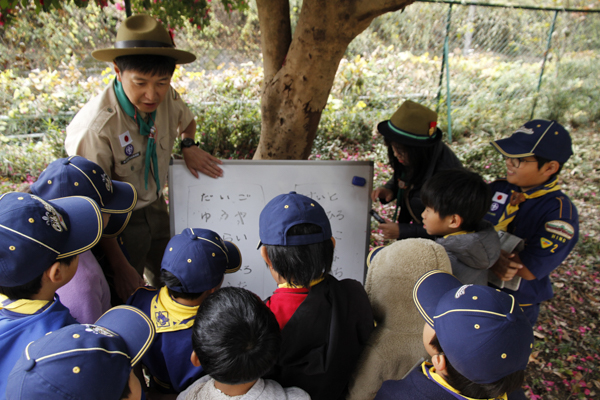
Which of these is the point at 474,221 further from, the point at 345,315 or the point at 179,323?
the point at 179,323

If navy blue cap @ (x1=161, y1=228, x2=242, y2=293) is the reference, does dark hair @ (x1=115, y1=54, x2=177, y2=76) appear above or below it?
above

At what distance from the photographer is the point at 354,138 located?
5.82 meters

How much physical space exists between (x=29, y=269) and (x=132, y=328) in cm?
32

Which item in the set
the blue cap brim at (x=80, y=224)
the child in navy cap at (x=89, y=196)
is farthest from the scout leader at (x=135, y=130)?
the blue cap brim at (x=80, y=224)

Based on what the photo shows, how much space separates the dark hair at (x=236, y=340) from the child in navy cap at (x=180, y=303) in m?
0.23

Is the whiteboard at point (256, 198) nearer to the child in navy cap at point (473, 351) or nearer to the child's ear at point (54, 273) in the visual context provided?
the child's ear at point (54, 273)

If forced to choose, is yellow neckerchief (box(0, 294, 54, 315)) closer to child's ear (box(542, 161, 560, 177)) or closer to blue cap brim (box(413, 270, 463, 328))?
blue cap brim (box(413, 270, 463, 328))

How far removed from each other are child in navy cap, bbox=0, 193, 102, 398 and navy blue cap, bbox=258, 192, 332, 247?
60cm

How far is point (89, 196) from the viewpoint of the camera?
4.54 ft

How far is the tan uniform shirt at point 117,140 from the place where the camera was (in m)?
1.70

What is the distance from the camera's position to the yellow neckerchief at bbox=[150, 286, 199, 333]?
3.95ft

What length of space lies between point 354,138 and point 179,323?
5.00 meters

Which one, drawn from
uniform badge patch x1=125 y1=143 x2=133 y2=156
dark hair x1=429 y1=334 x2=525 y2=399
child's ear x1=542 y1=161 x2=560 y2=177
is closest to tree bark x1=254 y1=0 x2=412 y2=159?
uniform badge patch x1=125 y1=143 x2=133 y2=156

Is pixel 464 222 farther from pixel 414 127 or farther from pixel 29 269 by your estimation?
pixel 29 269
